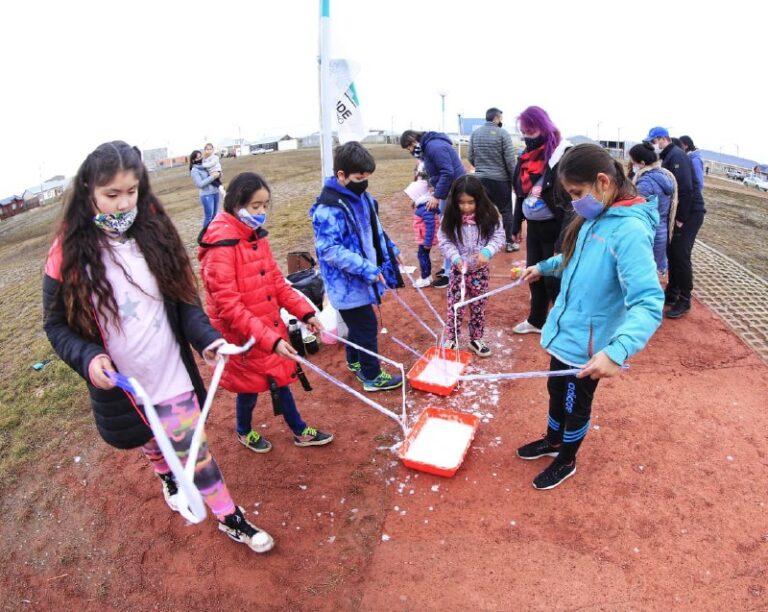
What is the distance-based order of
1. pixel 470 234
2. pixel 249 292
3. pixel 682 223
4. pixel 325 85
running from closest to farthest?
pixel 249 292 → pixel 470 234 → pixel 325 85 → pixel 682 223

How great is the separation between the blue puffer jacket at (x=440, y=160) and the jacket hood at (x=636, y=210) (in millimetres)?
3288

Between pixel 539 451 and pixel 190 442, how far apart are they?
95.2 inches

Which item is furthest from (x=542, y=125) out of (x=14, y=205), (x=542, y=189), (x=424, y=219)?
(x=14, y=205)

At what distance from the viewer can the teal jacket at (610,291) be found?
2264mm

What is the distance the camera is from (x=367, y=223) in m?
3.96

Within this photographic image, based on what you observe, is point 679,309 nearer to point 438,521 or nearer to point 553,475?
point 553,475

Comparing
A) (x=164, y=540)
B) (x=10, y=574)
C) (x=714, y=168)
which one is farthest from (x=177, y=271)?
(x=714, y=168)

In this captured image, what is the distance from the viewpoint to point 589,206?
251 cm

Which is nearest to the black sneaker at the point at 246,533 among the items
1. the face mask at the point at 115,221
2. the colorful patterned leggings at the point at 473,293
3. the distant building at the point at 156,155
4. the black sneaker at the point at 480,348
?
the face mask at the point at 115,221

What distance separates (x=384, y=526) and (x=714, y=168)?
147 feet

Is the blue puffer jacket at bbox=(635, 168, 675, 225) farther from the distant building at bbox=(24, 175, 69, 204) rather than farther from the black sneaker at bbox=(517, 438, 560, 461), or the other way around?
the distant building at bbox=(24, 175, 69, 204)

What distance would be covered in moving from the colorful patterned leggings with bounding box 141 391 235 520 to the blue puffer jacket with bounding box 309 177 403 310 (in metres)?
1.59

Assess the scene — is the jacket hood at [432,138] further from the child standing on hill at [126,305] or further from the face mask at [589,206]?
the child standing on hill at [126,305]

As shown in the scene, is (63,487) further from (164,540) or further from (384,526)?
(384,526)
